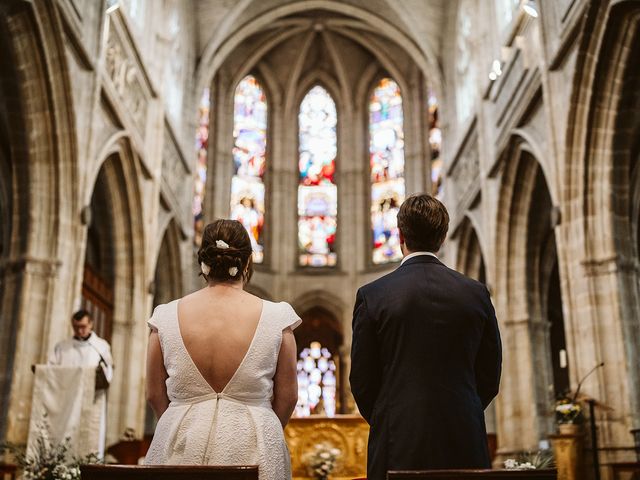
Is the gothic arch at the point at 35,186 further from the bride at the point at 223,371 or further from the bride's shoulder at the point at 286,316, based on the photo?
the bride's shoulder at the point at 286,316

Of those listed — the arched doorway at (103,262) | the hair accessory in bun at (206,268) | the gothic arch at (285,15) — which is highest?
the gothic arch at (285,15)

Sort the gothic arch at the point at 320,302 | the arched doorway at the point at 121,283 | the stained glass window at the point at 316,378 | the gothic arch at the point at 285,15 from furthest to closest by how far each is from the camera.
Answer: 1. the gothic arch at the point at 320,302
2. the stained glass window at the point at 316,378
3. the gothic arch at the point at 285,15
4. the arched doorway at the point at 121,283

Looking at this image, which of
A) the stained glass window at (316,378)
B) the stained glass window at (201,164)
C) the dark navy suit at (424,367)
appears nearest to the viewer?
the dark navy suit at (424,367)

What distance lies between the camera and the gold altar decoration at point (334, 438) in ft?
33.4

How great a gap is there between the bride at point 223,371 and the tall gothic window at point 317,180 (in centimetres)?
1967

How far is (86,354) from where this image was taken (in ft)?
27.1

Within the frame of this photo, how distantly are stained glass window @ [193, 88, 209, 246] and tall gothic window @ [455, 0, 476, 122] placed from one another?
637 centimetres

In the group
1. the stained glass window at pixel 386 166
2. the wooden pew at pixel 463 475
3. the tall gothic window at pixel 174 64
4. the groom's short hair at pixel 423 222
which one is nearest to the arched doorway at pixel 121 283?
the tall gothic window at pixel 174 64

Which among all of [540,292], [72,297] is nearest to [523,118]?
[540,292]

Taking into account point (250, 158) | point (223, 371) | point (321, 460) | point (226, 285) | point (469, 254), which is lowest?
point (321, 460)

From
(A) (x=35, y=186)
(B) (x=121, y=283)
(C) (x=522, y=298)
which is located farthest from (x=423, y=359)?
(B) (x=121, y=283)

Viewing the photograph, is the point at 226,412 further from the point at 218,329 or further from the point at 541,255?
the point at 541,255

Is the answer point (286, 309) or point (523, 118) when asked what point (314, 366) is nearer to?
point (523, 118)

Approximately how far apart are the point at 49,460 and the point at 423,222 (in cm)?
534
